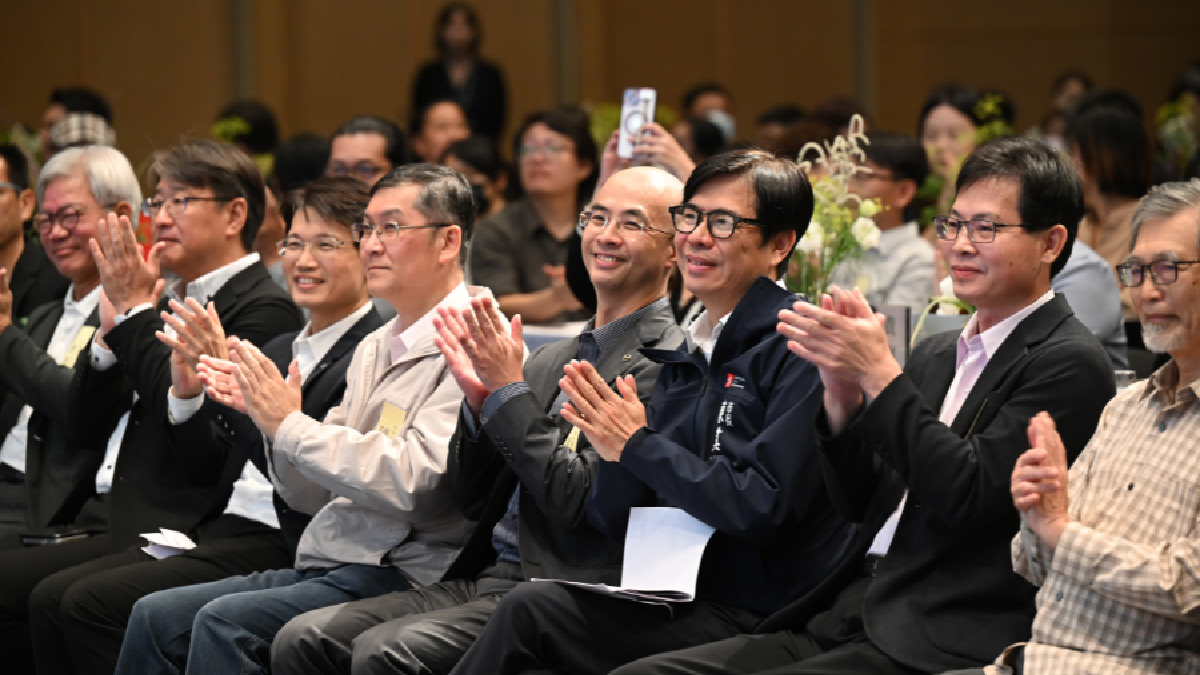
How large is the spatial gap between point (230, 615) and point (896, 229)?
2.60 m

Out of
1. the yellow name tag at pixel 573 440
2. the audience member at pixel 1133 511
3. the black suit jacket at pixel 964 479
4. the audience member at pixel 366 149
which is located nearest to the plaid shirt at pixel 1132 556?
the audience member at pixel 1133 511

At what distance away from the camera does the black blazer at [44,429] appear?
12.9ft

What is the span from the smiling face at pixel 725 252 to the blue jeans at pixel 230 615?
3.26ft

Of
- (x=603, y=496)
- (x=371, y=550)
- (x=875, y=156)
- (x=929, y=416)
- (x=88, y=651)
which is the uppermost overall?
(x=875, y=156)

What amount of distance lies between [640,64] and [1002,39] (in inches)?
98.8

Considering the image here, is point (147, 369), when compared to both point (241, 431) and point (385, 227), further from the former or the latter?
point (385, 227)

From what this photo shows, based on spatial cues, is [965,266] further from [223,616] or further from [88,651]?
[88,651]

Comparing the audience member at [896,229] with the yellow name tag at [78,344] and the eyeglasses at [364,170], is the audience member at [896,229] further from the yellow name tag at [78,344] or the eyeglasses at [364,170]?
the yellow name tag at [78,344]

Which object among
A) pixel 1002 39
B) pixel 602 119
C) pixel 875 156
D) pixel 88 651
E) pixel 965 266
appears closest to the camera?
pixel 965 266

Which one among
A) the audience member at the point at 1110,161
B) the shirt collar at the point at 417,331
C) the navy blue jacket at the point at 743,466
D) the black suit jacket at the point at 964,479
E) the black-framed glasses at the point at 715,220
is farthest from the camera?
the audience member at the point at 1110,161

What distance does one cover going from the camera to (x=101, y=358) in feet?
12.3

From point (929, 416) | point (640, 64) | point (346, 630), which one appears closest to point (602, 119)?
point (640, 64)

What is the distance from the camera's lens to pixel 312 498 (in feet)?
10.5

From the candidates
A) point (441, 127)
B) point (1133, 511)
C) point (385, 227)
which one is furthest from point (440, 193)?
point (441, 127)
